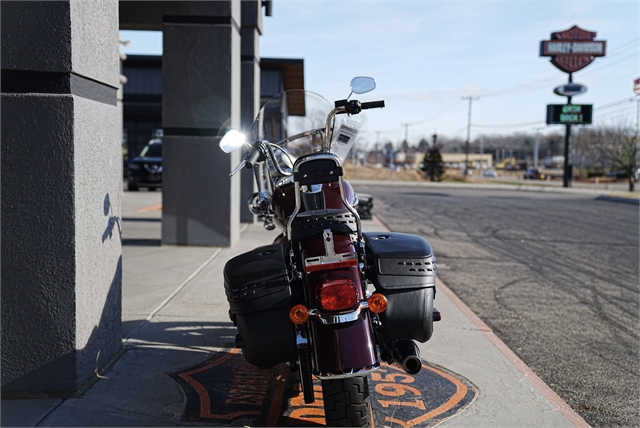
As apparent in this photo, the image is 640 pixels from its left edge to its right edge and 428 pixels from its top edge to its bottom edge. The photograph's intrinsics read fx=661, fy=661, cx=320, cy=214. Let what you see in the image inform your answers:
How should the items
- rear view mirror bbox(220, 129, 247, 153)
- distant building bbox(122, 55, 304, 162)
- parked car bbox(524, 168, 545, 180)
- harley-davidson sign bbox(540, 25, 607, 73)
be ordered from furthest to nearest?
1. parked car bbox(524, 168, 545, 180)
2. harley-davidson sign bbox(540, 25, 607, 73)
3. distant building bbox(122, 55, 304, 162)
4. rear view mirror bbox(220, 129, 247, 153)

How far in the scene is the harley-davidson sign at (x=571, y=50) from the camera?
47.5 meters

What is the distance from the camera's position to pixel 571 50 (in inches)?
1879

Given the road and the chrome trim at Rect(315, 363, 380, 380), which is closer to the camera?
the chrome trim at Rect(315, 363, 380, 380)

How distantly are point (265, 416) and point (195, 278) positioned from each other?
3.97m

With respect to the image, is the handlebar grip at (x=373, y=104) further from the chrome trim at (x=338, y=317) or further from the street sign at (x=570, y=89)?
the street sign at (x=570, y=89)

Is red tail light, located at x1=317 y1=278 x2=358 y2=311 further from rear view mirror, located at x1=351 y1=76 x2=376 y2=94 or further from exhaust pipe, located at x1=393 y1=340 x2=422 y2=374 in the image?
rear view mirror, located at x1=351 y1=76 x2=376 y2=94

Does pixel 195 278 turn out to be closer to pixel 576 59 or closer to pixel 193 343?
pixel 193 343

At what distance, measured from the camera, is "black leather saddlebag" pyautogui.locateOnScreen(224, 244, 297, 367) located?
3445mm

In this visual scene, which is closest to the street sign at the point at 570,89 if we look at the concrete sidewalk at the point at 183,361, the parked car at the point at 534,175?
the parked car at the point at 534,175

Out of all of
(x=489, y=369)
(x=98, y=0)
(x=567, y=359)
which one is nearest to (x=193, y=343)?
(x=489, y=369)

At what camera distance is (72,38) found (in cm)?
376

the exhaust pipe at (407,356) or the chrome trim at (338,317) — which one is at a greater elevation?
the chrome trim at (338,317)

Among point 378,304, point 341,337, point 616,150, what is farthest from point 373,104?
point 616,150

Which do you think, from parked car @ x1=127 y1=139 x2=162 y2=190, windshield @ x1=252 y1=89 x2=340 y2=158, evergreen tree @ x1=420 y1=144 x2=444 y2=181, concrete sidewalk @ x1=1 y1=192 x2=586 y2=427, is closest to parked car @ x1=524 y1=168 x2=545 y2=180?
evergreen tree @ x1=420 y1=144 x2=444 y2=181
